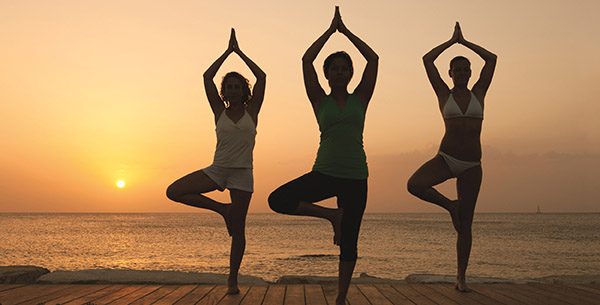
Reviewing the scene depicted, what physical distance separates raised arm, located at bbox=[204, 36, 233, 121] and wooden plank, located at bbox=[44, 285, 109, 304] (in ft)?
6.97

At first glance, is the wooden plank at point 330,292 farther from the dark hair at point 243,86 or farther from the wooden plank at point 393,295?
the dark hair at point 243,86

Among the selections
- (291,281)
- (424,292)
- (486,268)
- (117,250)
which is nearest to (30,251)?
(117,250)

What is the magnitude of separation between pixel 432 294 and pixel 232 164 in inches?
90.4

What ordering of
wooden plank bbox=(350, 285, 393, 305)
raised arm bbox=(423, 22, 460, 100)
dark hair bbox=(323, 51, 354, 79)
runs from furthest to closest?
raised arm bbox=(423, 22, 460, 100) < wooden plank bbox=(350, 285, 393, 305) < dark hair bbox=(323, 51, 354, 79)

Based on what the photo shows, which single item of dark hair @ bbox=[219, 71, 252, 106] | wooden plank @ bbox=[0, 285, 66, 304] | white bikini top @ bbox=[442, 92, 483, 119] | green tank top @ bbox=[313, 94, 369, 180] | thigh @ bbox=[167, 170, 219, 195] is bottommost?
wooden plank @ bbox=[0, 285, 66, 304]

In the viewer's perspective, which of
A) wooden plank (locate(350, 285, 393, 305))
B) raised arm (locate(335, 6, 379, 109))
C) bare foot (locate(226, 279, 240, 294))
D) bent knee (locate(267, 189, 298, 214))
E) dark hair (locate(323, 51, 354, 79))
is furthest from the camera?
bare foot (locate(226, 279, 240, 294))

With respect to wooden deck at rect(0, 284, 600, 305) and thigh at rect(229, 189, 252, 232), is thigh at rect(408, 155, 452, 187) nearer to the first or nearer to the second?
wooden deck at rect(0, 284, 600, 305)

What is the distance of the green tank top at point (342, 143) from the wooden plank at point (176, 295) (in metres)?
1.82

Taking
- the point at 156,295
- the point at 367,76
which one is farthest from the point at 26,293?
the point at 367,76

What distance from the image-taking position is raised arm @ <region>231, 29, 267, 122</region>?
15.4 feet

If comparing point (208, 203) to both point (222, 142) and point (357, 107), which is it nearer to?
point (222, 142)

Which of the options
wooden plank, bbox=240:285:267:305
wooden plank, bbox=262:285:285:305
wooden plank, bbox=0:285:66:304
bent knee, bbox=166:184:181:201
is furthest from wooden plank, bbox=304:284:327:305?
wooden plank, bbox=0:285:66:304

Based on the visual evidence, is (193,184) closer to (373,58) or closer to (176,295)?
(176,295)

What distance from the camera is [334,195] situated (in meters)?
3.55
